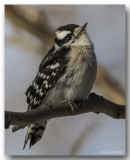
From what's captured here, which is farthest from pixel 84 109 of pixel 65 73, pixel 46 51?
pixel 46 51

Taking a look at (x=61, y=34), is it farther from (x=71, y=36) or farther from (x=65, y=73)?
(x=65, y=73)

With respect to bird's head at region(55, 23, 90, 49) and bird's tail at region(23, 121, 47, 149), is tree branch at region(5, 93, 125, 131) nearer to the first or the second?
bird's tail at region(23, 121, 47, 149)

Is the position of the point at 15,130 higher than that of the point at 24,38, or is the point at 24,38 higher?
the point at 24,38

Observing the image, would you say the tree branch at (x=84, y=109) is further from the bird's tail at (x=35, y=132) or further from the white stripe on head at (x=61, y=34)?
the white stripe on head at (x=61, y=34)

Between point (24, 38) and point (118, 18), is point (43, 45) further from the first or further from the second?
point (118, 18)

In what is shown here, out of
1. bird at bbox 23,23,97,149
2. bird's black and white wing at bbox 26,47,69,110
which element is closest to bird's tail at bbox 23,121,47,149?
bird at bbox 23,23,97,149

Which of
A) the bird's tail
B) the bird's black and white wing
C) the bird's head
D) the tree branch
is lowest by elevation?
the bird's tail

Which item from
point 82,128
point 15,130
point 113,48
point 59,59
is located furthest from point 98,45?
point 15,130
